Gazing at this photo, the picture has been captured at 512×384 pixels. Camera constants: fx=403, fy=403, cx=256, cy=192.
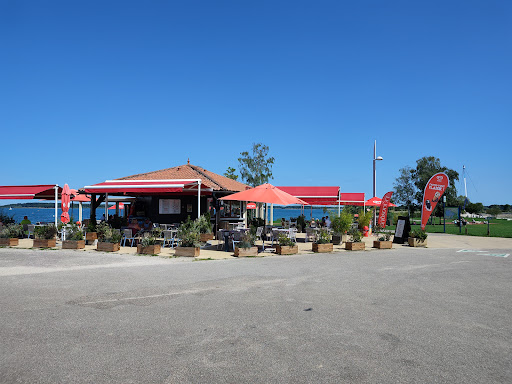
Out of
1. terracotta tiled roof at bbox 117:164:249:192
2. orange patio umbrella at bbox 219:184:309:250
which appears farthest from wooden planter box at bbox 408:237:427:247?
terracotta tiled roof at bbox 117:164:249:192

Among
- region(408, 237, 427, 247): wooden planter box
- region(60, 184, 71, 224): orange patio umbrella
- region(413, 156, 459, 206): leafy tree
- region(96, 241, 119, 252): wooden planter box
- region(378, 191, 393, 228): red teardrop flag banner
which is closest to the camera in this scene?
region(96, 241, 119, 252): wooden planter box

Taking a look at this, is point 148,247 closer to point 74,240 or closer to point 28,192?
point 74,240

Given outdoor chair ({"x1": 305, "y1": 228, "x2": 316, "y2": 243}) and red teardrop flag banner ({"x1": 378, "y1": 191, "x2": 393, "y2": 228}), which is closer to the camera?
outdoor chair ({"x1": 305, "y1": 228, "x2": 316, "y2": 243})

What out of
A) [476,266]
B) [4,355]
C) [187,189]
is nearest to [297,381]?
[4,355]

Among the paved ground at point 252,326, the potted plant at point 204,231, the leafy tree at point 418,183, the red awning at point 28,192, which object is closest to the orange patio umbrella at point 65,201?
the red awning at point 28,192

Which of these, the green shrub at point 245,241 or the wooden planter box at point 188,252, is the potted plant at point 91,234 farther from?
the green shrub at point 245,241

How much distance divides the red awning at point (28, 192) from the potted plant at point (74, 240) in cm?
524

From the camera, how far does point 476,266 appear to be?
1088 centimetres

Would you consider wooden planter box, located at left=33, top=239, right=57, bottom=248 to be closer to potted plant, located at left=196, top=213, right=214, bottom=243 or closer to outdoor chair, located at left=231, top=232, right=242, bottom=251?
potted plant, located at left=196, top=213, right=214, bottom=243

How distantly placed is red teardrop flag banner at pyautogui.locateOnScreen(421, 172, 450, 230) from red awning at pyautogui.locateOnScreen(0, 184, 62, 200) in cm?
1726

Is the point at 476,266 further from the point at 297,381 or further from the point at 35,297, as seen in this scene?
the point at 35,297

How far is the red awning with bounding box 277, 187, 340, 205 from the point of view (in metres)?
23.8

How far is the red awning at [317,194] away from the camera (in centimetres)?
2377

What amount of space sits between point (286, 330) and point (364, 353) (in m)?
1.07
